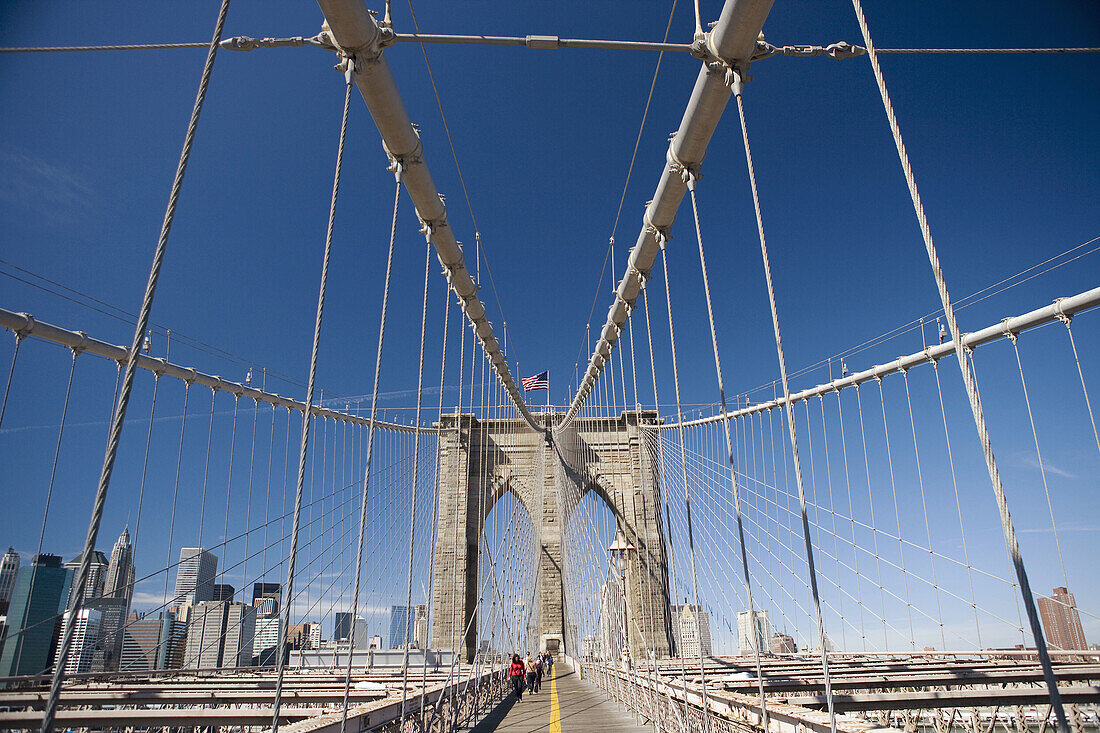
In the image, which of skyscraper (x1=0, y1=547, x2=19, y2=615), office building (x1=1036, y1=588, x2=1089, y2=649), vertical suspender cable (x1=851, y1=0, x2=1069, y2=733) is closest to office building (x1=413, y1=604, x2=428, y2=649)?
vertical suspender cable (x1=851, y1=0, x2=1069, y2=733)

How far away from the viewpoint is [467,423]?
972 inches

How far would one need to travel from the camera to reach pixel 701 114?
445 centimetres

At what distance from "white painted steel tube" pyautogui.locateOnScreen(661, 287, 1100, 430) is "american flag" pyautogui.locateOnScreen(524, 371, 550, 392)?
20.9 ft

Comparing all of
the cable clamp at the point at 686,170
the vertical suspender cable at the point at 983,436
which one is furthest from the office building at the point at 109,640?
the vertical suspender cable at the point at 983,436

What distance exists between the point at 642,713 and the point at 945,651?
331 inches

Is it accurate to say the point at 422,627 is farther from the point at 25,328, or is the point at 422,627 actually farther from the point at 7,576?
the point at 25,328

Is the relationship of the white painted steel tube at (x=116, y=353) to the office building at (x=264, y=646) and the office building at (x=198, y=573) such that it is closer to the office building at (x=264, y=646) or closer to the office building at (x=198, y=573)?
the office building at (x=198, y=573)

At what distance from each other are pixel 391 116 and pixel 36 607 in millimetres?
8195

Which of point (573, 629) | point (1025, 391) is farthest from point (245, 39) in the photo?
point (573, 629)

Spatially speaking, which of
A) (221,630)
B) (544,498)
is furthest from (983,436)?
(544,498)

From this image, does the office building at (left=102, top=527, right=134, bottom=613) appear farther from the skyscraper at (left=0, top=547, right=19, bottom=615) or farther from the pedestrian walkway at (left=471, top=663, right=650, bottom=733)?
the pedestrian walkway at (left=471, top=663, right=650, bottom=733)

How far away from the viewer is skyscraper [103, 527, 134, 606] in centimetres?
713

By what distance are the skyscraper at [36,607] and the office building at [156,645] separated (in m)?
0.93

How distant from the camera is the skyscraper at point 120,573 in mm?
7129
